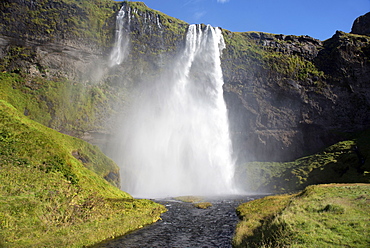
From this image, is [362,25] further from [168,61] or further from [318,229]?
[318,229]

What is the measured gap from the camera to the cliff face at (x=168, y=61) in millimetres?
62312

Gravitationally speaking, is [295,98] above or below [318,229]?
above

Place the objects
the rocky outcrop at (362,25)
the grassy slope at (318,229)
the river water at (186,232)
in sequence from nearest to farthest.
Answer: the grassy slope at (318,229) → the river water at (186,232) → the rocky outcrop at (362,25)

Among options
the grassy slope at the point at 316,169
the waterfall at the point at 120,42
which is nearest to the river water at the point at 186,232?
the grassy slope at the point at 316,169

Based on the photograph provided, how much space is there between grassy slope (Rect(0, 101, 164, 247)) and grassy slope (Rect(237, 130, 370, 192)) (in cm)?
3996

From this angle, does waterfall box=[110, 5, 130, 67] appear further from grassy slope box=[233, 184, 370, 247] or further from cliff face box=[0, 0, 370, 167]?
grassy slope box=[233, 184, 370, 247]

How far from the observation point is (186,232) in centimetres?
2131

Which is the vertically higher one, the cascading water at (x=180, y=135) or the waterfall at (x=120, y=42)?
the waterfall at (x=120, y=42)

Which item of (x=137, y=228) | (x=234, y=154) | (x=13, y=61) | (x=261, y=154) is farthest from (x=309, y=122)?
(x=13, y=61)

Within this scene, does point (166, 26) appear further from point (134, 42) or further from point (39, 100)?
point (39, 100)

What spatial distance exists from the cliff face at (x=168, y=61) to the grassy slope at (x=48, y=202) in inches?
1273

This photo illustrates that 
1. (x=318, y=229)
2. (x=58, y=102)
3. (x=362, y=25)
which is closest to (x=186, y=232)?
(x=318, y=229)

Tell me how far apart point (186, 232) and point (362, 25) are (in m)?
128

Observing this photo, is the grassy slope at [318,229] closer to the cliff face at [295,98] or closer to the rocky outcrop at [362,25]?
the cliff face at [295,98]
